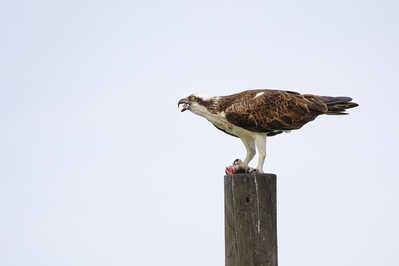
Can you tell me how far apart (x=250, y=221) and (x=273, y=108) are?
1738 millimetres

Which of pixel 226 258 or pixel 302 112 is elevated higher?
pixel 302 112

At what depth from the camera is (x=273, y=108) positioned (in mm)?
5926

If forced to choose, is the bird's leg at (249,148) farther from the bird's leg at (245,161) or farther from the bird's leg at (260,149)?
the bird's leg at (260,149)

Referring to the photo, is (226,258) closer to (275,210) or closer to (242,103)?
(275,210)

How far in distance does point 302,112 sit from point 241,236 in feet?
6.83

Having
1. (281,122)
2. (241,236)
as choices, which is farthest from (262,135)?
(241,236)

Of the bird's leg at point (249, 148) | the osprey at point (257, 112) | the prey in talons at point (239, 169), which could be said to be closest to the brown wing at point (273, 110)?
the osprey at point (257, 112)

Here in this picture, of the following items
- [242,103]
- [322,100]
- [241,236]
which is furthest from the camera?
[322,100]

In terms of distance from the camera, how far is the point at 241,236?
465 cm

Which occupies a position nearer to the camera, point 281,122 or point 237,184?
point 237,184

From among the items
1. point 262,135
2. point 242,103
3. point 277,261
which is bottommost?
point 277,261

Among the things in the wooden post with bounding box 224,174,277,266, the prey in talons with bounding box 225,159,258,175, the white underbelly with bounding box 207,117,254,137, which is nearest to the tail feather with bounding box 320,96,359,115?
the white underbelly with bounding box 207,117,254,137

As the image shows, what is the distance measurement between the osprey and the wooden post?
84 cm

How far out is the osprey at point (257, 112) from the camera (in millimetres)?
5781
